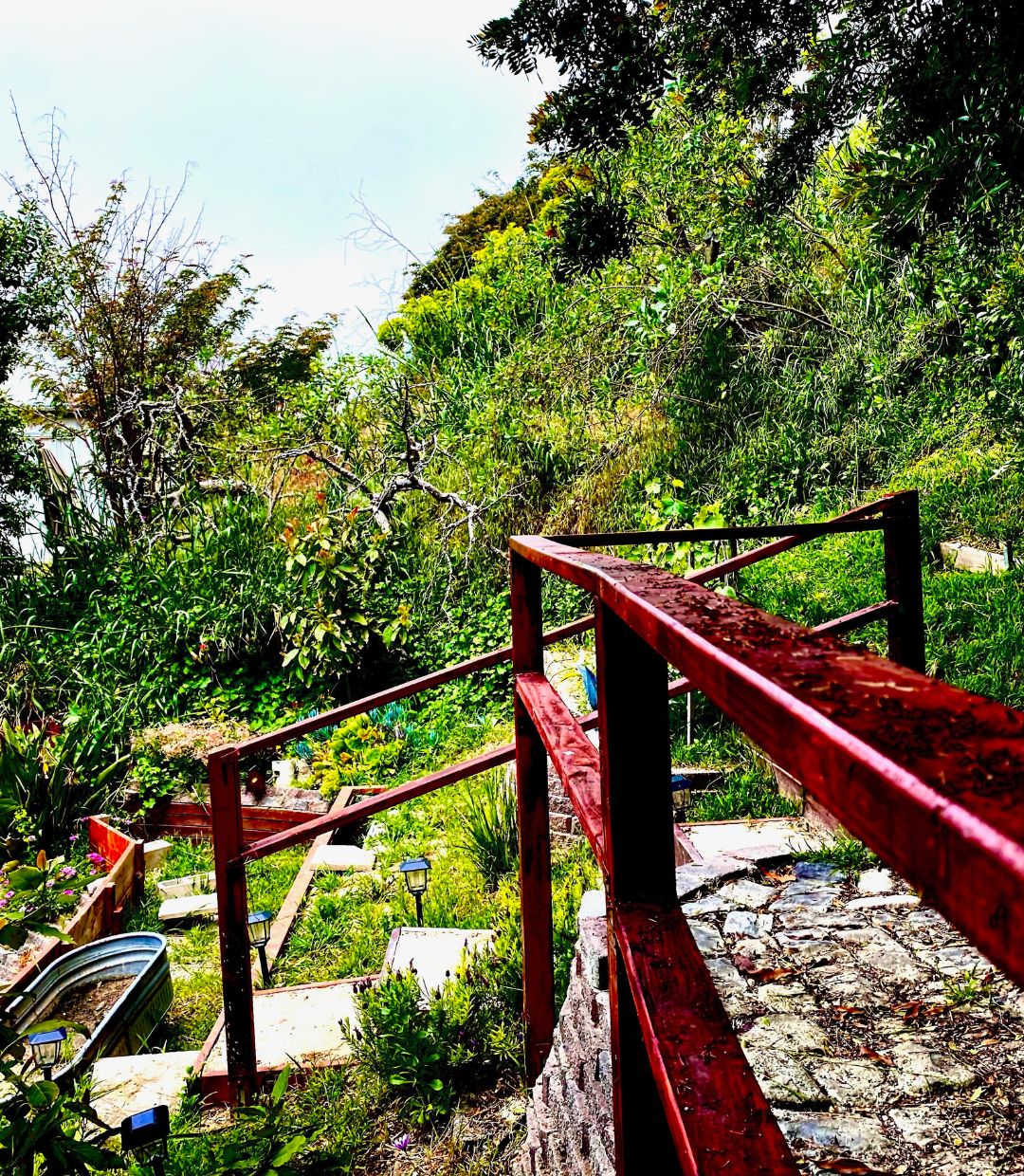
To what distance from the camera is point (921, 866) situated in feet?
0.85

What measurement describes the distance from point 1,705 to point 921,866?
843 centimetres

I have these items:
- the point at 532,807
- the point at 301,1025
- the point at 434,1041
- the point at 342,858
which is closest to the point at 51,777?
the point at 342,858

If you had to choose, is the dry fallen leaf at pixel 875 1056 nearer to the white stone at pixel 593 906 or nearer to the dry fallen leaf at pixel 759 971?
the dry fallen leaf at pixel 759 971

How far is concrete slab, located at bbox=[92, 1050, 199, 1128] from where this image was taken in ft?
10.4

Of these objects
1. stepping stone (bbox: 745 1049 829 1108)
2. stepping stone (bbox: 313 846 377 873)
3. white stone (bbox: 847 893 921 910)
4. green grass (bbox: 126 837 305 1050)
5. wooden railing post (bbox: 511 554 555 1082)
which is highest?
wooden railing post (bbox: 511 554 555 1082)

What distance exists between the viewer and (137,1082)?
3.38 m

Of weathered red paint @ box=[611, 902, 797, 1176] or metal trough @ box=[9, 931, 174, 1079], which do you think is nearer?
weathered red paint @ box=[611, 902, 797, 1176]

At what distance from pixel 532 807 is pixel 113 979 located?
11.1ft

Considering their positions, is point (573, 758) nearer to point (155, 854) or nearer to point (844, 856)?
point (844, 856)

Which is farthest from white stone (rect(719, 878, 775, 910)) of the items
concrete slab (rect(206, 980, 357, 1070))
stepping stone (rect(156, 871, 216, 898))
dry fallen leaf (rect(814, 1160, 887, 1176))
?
stepping stone (rect(156, 871, 216, 898))

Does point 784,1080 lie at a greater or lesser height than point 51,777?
greater

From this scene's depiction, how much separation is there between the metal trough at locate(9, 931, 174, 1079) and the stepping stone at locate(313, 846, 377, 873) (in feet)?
4.08

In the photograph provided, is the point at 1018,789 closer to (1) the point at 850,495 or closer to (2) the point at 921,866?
(2) the point at 921,866

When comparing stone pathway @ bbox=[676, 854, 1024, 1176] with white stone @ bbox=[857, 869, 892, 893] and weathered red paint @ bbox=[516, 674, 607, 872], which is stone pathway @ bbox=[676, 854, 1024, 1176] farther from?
weathered red paint @ bbox=[516, 674, 607, 872]
